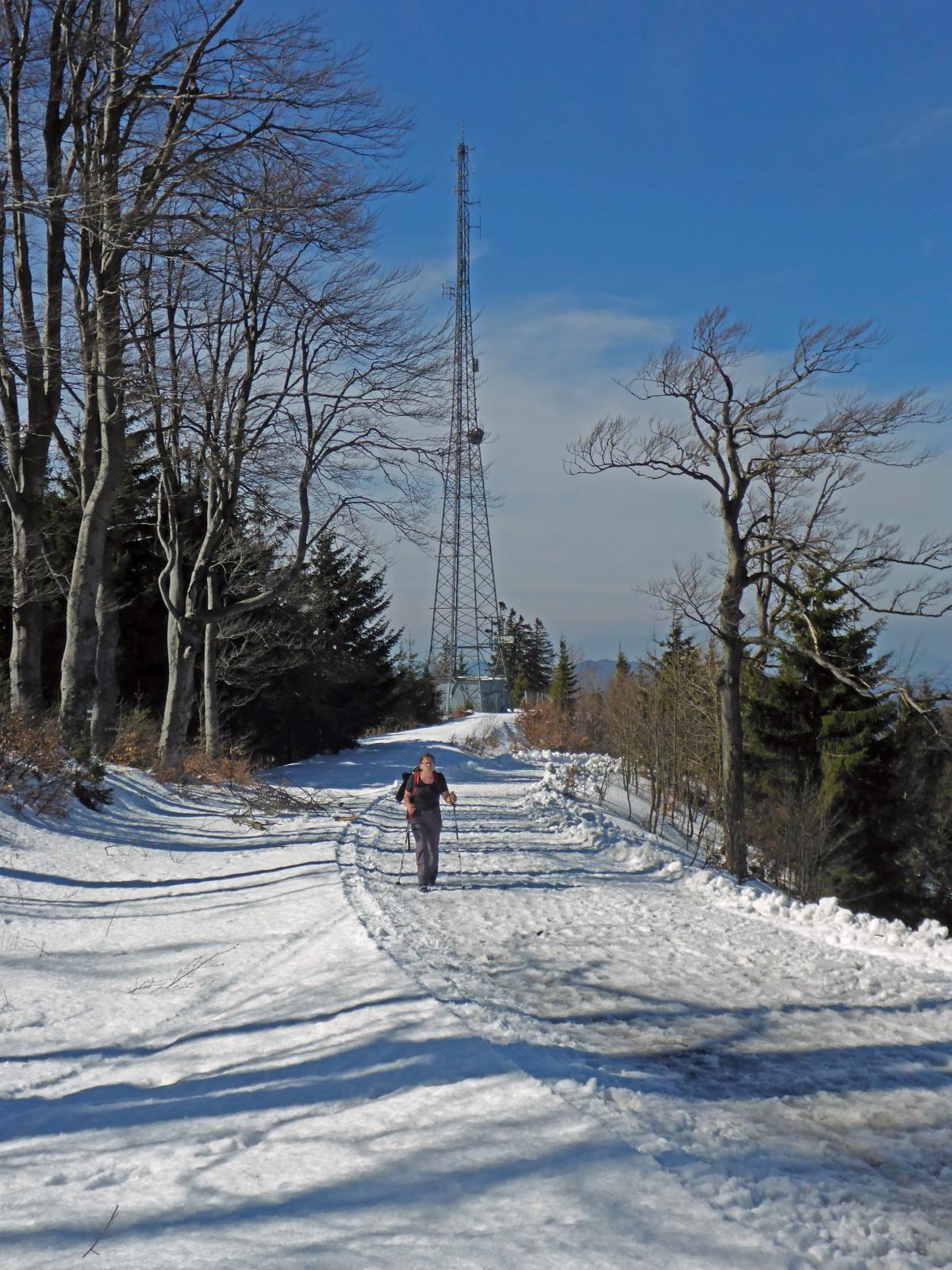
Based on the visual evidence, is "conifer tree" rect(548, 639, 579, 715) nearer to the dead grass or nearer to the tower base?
the tower base

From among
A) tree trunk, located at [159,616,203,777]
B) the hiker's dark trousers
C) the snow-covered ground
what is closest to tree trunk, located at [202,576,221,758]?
tree trunk, located at [159,616,203,777]

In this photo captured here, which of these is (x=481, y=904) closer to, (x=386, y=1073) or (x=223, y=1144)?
(x=386, y=1073)

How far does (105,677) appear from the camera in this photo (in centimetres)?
1977

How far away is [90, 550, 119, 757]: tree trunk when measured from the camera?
17.5 m

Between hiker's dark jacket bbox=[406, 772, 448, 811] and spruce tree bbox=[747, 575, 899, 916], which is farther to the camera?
spruce tree bbox=[747, 575, 899, 916]

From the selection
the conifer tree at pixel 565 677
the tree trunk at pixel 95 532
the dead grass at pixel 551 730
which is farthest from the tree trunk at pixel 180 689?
the conifer tree at pixel 565 677

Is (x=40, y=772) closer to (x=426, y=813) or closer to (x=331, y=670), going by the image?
(x=426, y=813)

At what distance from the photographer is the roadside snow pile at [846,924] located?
27.5ft

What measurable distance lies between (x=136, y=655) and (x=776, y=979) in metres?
27.2

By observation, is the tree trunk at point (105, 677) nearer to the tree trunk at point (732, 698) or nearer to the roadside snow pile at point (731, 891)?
the roadside snow pile at point (731, 891)

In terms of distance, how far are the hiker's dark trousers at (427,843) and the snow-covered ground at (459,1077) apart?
46 centimetres

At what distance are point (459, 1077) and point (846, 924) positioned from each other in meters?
5.69

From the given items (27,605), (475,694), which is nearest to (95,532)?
(27,605)

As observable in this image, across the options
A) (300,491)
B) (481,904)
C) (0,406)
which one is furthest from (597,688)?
(481,904)
